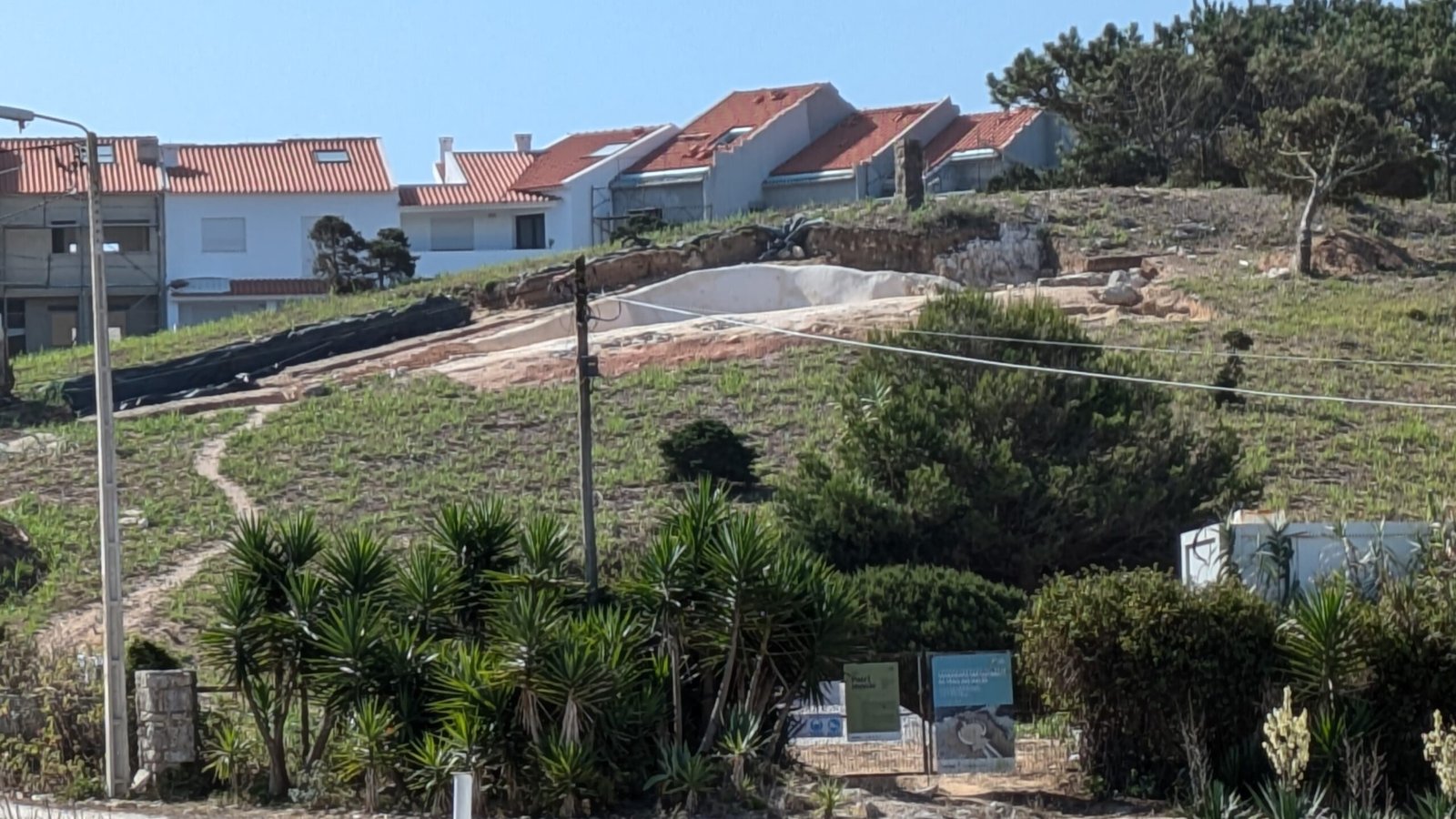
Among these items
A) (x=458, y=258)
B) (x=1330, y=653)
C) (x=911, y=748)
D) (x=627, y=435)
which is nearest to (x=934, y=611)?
(x=911, y=748)

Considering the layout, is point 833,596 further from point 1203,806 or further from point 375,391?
point 375,391

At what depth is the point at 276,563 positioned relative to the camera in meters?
22.0

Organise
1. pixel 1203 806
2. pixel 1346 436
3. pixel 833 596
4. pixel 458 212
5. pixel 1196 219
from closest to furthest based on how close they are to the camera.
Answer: pixel 1203 806 → pixel 833 596 → pixel 1346 436 → pixel 1196 219 → pixel 458 212

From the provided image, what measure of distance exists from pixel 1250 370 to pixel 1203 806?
27788 mm

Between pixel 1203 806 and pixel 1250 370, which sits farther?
pixel 1250 370

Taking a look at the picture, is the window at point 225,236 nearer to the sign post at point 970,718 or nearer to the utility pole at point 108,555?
the utility pole at point 108,555

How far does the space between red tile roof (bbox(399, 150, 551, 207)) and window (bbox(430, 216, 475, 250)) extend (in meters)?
0.81

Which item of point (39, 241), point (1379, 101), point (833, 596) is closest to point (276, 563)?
point (833, 596)

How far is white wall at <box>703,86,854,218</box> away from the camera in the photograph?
71.4 meters

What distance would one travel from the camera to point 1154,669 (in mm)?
20234

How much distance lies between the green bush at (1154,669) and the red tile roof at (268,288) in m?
50.1

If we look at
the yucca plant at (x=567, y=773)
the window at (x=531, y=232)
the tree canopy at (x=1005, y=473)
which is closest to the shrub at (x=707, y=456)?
the tree canopy at (x=1005, y=473)

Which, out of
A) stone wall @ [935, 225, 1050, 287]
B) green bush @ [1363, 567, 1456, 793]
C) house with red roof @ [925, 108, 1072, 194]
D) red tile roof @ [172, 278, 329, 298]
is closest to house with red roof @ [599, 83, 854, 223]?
house with red roof @ [925, 108, 1072, 194]

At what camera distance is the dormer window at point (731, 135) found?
7381 cm
